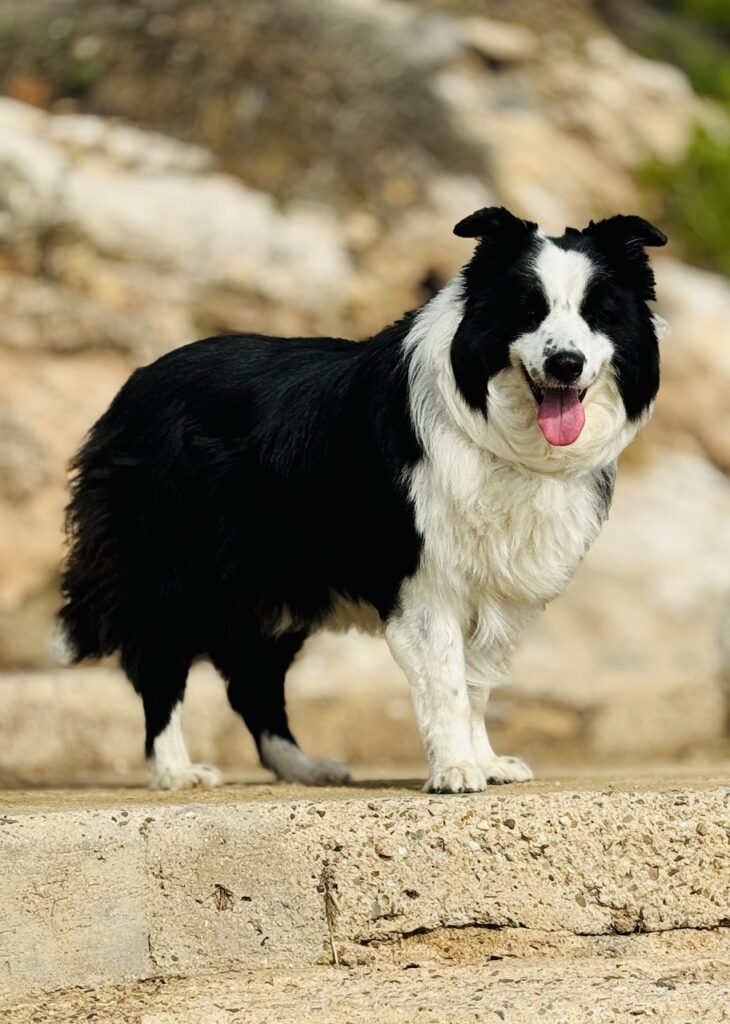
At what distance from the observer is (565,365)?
403 centimetres

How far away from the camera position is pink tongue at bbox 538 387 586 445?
4.19 metres

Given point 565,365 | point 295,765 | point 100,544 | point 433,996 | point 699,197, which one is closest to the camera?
point 433,996

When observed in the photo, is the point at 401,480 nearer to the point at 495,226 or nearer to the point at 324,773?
the point at 495,226

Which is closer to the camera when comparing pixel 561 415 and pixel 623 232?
pixel 561 415

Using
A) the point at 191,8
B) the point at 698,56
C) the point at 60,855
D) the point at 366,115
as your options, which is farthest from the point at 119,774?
the point at 698,56

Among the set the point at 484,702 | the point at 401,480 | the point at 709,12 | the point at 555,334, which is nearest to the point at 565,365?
the point at 555,334

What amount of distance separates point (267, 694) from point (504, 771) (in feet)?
3.94

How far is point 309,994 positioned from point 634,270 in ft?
7.10

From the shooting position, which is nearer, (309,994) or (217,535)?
(309,994)

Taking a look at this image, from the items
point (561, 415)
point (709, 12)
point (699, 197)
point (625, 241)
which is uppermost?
point (709, 12)

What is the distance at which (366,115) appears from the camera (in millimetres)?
12336

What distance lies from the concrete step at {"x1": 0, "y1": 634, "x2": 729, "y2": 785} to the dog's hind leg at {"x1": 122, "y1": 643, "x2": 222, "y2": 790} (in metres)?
3.29

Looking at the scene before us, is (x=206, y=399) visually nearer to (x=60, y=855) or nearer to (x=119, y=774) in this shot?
(x=60, y=855)

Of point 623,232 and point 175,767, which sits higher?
point 623,232
